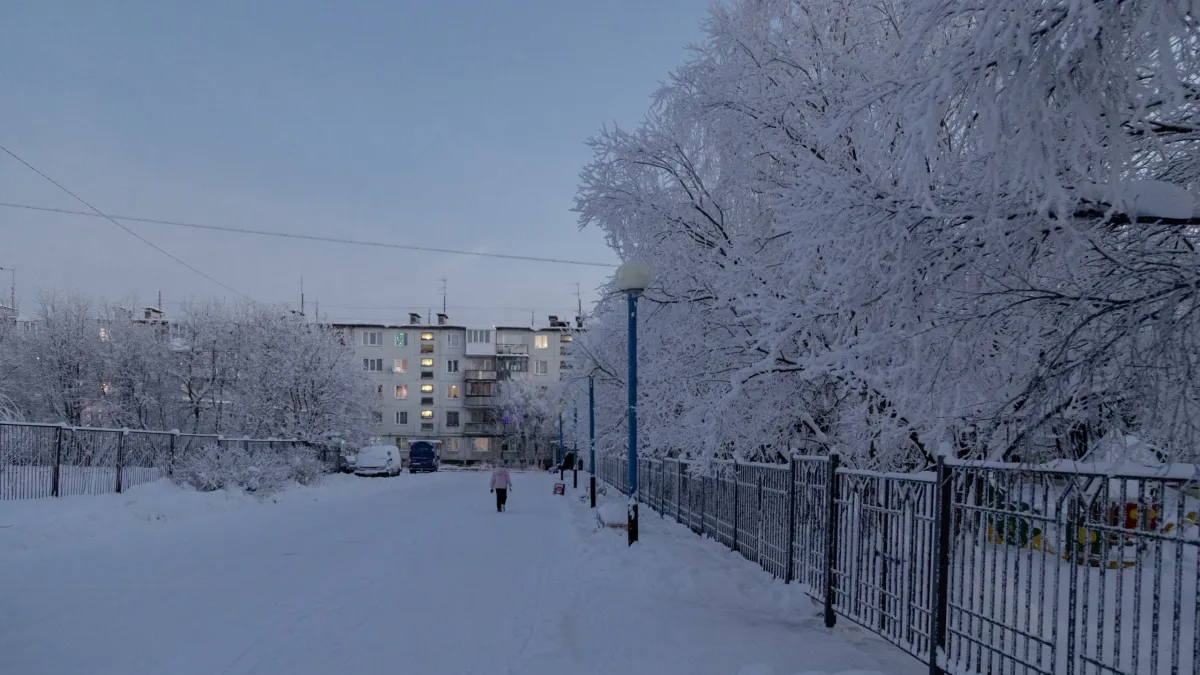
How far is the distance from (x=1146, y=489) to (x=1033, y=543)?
936 mm

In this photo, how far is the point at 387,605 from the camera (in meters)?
8.54

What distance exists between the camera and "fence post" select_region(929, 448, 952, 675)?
5539 mm

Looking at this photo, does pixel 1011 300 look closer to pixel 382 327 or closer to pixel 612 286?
pixel 612 286

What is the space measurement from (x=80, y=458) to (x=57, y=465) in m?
1.10

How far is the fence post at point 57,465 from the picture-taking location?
55.0 feet

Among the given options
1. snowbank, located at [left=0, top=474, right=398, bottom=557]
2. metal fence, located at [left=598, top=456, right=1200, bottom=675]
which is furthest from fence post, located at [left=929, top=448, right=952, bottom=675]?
snowbank, located at [left=0, top=474, right=398, bottom=557]

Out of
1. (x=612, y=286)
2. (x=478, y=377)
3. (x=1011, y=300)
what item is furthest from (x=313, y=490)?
(x=478, y=377)

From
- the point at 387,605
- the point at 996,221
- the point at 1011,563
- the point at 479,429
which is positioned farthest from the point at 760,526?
the point at 479,429

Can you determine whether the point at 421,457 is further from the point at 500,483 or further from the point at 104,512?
the point at 104,512

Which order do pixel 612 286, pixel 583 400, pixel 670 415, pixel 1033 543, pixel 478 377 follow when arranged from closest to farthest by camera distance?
pixel 1033 543 < pixel 670 415 < pixel 612 286 < pixel 583 400 < pixel 478 377

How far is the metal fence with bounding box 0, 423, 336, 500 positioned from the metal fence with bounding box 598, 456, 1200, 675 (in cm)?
1579

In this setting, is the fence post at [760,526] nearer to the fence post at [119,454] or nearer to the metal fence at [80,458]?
the metal fence at [80,458]

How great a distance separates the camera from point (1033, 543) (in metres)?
4.67

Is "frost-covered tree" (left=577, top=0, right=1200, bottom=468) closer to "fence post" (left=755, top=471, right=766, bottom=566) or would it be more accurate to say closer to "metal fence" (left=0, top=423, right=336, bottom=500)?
"fence post" (left=755, top=471, right=766, bottom=566)
